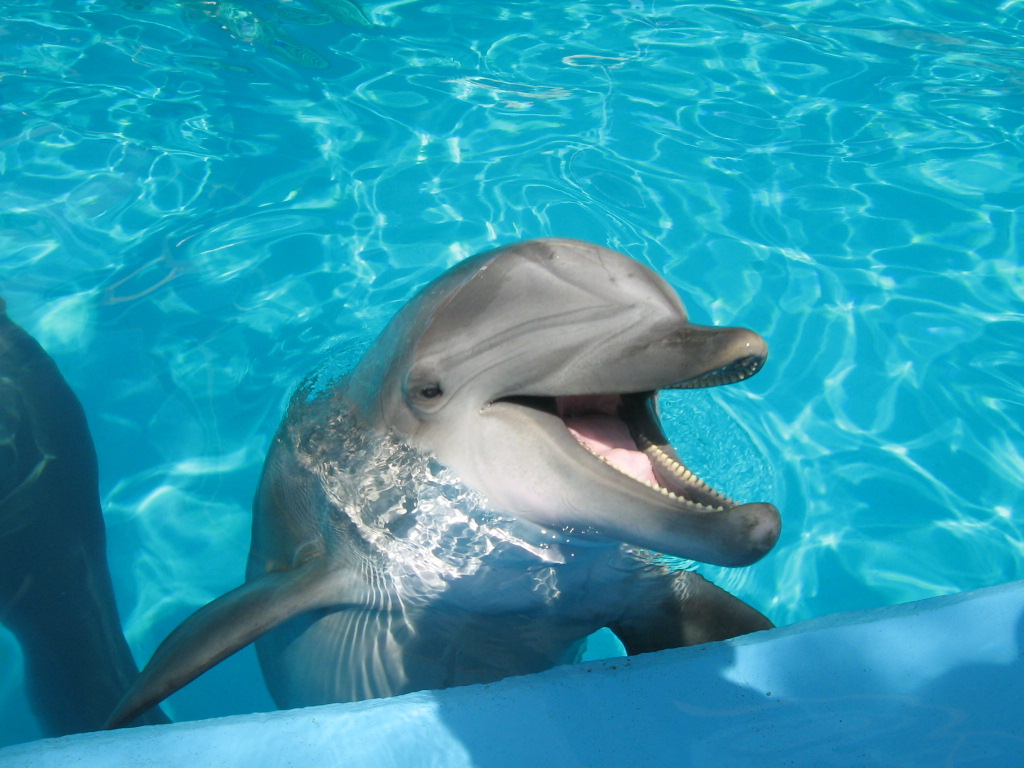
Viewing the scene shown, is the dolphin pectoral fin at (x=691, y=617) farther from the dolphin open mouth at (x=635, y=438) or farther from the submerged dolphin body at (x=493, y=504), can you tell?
the dolphin open mouth at (x=635, y=438)

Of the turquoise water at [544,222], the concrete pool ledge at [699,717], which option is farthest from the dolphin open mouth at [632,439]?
the turquoise water at [544,222]

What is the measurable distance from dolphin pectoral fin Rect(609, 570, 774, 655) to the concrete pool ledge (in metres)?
0.75

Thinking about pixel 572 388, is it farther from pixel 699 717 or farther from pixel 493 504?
pixel 699 717

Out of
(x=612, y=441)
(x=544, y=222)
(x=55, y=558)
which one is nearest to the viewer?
(x=612, y=441)

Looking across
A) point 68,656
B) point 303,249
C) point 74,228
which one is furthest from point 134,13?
point 68,656

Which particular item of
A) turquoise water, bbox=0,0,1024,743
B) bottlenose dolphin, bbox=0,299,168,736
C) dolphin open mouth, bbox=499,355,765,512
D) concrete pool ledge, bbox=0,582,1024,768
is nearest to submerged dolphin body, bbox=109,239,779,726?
dolphin open mouth, bbox=499,355,765,512

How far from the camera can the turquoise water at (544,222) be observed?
19.0ft

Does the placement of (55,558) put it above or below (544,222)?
below

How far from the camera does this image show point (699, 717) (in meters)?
2.91

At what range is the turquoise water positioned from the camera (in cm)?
578

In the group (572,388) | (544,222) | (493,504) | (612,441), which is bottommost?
(544,222)

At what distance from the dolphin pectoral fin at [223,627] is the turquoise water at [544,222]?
162cm

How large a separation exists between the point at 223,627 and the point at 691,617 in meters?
2.15

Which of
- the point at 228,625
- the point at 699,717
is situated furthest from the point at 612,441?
the point at 228,625
